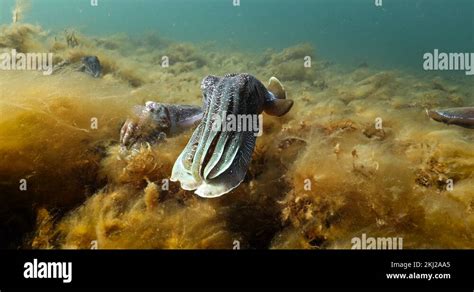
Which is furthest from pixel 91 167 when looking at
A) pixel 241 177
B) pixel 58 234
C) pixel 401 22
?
pixel 401 22

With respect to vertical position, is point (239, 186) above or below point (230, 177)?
below

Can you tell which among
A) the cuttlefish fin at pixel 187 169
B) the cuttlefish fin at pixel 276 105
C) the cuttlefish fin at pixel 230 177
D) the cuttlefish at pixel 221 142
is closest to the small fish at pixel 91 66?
the cuttlefish at pixel 221 142

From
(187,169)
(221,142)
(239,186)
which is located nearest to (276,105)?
(239,186)

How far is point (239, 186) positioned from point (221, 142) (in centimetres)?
89

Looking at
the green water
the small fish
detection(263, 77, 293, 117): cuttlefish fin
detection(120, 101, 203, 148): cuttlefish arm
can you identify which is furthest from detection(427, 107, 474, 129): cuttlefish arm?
the green water

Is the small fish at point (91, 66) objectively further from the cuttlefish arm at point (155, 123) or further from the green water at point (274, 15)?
the green water at point (274, 15)

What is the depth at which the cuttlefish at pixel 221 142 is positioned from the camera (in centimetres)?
459

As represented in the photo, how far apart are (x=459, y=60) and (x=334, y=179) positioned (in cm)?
485

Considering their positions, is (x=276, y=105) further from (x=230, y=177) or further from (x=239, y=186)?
(x=230, y=177)

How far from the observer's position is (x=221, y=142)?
4.77 m
